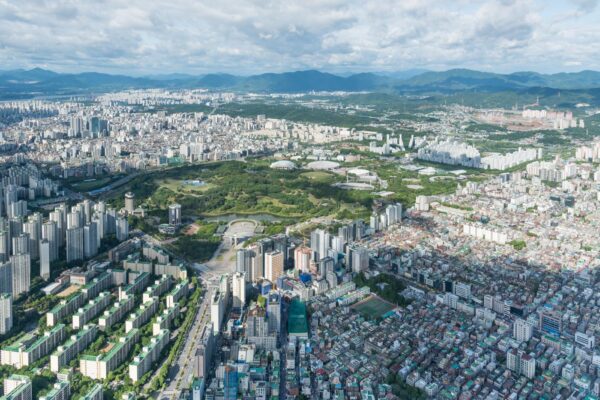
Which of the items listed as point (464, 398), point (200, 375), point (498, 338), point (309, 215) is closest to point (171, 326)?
point (200, 375)

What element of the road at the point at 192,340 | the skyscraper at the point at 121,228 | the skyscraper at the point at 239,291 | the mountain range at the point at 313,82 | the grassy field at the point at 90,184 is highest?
the mountain range at the point at 313,82

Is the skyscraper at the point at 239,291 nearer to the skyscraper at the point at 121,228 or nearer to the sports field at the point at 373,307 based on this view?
the sports field at the point at 373,307

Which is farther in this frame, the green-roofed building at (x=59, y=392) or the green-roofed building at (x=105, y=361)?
the green-roofed building at (x=105, y=361)

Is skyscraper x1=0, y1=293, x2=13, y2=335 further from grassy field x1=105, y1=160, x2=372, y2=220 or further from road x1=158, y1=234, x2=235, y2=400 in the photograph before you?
grassy field x1=105, y1=160, x2=372, y2=220

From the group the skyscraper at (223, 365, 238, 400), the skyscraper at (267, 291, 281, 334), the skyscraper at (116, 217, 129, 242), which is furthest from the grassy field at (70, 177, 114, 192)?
the skyscraper at (223, 365, 238, 400)

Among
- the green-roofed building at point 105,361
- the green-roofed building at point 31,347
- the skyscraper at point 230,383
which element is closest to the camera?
the skyscraper at point 230,383

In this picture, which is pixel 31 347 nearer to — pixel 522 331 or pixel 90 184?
pixel 522 331

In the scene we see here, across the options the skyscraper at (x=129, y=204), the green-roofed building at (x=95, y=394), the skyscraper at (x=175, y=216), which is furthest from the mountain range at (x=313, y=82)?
the green-roofed building at (x=95, y=394)

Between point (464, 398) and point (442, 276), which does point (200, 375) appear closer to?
point (464, 398)
